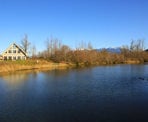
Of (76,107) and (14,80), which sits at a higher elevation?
(14,80)

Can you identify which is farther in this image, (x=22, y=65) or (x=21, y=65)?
(x=22, y=65)

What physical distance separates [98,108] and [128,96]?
18.0 ft

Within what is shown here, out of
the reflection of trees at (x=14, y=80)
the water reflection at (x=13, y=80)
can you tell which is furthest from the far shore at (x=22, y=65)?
the reflection of trees at (x=14, y=80)

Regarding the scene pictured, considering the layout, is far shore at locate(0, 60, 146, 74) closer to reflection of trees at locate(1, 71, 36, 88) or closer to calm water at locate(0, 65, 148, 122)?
reflection of trees at locate(1, 71, 36, 88)

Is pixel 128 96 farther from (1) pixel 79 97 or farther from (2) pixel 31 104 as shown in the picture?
(2) pixel 31 104

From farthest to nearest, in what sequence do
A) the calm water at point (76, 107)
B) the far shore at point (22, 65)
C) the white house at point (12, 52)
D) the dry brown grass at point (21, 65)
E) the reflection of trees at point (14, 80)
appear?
the white house at point (12, 52), the dry brown grass at point (21, 65), the far shore at point (22, 65), the reflection of trees at point (14, 80), the calm water at point (76, 107)

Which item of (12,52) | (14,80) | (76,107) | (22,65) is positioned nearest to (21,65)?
(22,65)

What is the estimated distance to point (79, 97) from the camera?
22547 millimetres

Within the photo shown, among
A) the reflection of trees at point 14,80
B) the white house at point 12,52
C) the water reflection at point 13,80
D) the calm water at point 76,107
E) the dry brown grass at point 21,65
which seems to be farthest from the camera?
the white house at point 12,52

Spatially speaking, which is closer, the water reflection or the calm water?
the calm water

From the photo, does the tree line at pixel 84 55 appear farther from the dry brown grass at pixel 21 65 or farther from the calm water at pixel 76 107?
the calm water at pixel 76 107

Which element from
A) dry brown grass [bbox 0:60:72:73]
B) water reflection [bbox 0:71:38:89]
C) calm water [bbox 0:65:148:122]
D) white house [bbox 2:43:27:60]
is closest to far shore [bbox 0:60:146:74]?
dry brown grass [bbox 0:60:72:73]

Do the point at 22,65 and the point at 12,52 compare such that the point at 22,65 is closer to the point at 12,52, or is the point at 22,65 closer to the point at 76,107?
the point at 12,52

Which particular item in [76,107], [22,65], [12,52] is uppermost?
[12,52]
